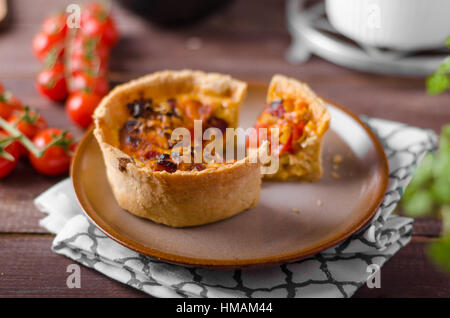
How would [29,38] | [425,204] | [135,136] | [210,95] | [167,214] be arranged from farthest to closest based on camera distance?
[29,38], [210,95], [135,136], [167,214], [425,204]

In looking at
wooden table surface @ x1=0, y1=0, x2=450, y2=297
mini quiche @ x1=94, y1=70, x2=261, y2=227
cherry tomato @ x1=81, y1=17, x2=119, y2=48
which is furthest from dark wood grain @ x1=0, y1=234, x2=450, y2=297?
cherry tomato @ x1=81, y1=17, x2=119, y2=48

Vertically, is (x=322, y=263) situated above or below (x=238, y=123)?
below

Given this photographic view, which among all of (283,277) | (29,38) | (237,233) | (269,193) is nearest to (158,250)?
(237,233)

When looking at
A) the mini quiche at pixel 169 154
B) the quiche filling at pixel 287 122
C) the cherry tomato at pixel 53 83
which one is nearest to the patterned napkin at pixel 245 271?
the mini quiche at pixel 169 154

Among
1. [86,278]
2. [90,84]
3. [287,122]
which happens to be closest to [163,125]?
[287,122]

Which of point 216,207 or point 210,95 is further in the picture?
point 210,95

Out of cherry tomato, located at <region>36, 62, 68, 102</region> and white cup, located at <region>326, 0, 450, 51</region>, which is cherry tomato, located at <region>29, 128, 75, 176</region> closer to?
cherry tomato, located at <region>36, 62, 68, 102</region>

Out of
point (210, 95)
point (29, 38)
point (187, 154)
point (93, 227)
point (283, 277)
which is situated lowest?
point (283, 277)

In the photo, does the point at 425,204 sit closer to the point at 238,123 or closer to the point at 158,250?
the point at 158,250
